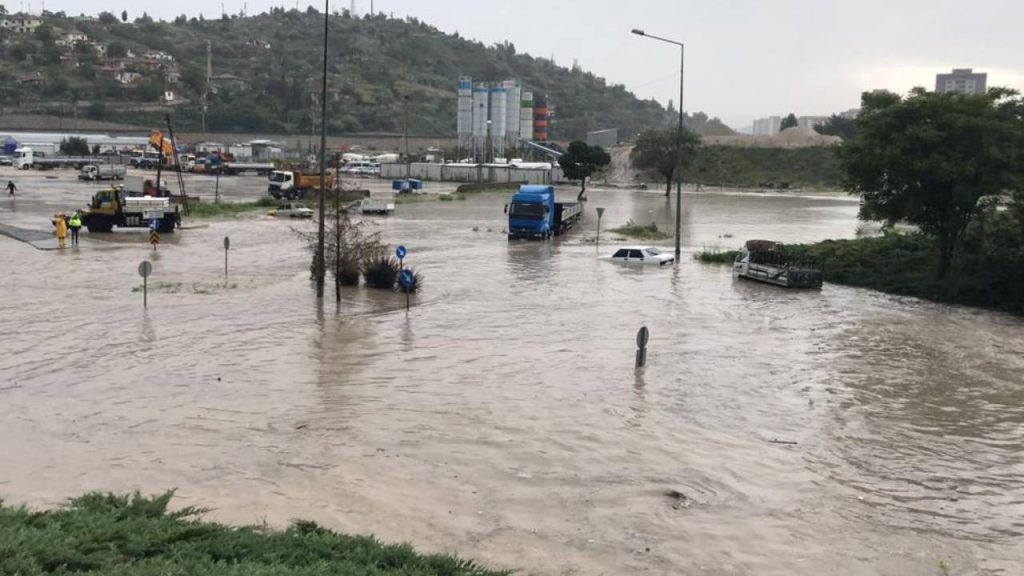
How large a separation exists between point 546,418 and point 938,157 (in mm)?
23091

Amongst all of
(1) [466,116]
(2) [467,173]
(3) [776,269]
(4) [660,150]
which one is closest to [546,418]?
(3) [776,269]

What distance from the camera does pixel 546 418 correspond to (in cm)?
1510

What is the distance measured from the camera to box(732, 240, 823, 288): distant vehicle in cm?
3244

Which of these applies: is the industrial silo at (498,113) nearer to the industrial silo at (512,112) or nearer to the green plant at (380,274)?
the industrial silo at (512,112)

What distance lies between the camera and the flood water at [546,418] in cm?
1056

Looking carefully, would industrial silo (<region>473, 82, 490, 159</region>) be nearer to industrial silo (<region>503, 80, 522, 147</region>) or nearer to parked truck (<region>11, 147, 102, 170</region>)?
industrial silo (<region>503, 80, 522, 147</region>)

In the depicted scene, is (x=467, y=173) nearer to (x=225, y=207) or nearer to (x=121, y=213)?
(x=225, y=207)

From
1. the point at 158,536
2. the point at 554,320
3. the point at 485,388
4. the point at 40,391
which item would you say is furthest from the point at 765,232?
the point at 158,536

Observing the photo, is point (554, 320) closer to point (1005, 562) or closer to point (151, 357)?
point (151, 357)

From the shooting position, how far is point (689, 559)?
32.0 ft

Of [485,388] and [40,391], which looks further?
[485,388]

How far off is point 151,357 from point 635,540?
40.9 ft

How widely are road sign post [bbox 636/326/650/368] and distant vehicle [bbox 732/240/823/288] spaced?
1522 centimetres

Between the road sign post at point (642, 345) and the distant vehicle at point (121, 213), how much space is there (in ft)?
108
